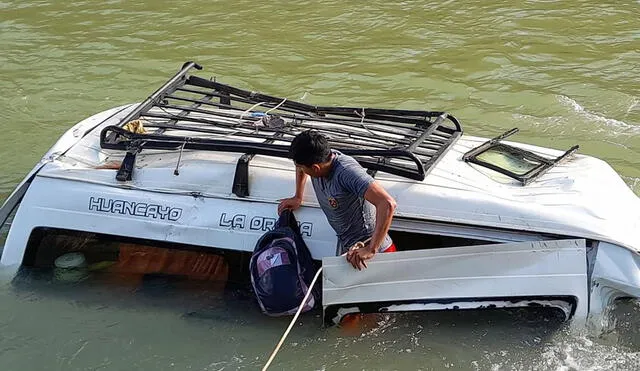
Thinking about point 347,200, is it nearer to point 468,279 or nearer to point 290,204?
point 290,204

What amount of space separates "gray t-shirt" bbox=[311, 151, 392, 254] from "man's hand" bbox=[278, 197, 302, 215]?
0.56 feet

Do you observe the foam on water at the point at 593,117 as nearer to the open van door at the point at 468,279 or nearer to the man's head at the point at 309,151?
the open van door at the point at 468,279

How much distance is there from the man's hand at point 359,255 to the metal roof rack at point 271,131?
24.6 inches

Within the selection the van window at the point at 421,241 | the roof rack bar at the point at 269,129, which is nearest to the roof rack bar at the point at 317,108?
the roof rack bar at the point at 269,129

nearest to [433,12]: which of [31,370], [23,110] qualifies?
[23,110]

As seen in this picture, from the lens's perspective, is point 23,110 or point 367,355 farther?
point 23,110

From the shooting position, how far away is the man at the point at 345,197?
5277 mm

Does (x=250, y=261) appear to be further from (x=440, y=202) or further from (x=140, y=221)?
(x=440, y=202)

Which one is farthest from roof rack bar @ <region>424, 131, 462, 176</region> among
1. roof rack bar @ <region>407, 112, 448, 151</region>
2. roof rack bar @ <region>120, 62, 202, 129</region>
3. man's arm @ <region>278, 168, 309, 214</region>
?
roof rack bar @ <region>120, 62, 202, 129</region>

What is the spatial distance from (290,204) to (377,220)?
72cm

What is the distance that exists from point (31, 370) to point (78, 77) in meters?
7.18

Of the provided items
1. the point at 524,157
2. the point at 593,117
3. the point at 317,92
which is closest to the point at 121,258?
the point at 524,157

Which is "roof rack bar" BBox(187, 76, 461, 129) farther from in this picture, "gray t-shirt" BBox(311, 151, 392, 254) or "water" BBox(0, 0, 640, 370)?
"water" BBox(0, 0, 640, 370)

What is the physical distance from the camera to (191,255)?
20.5 feet
